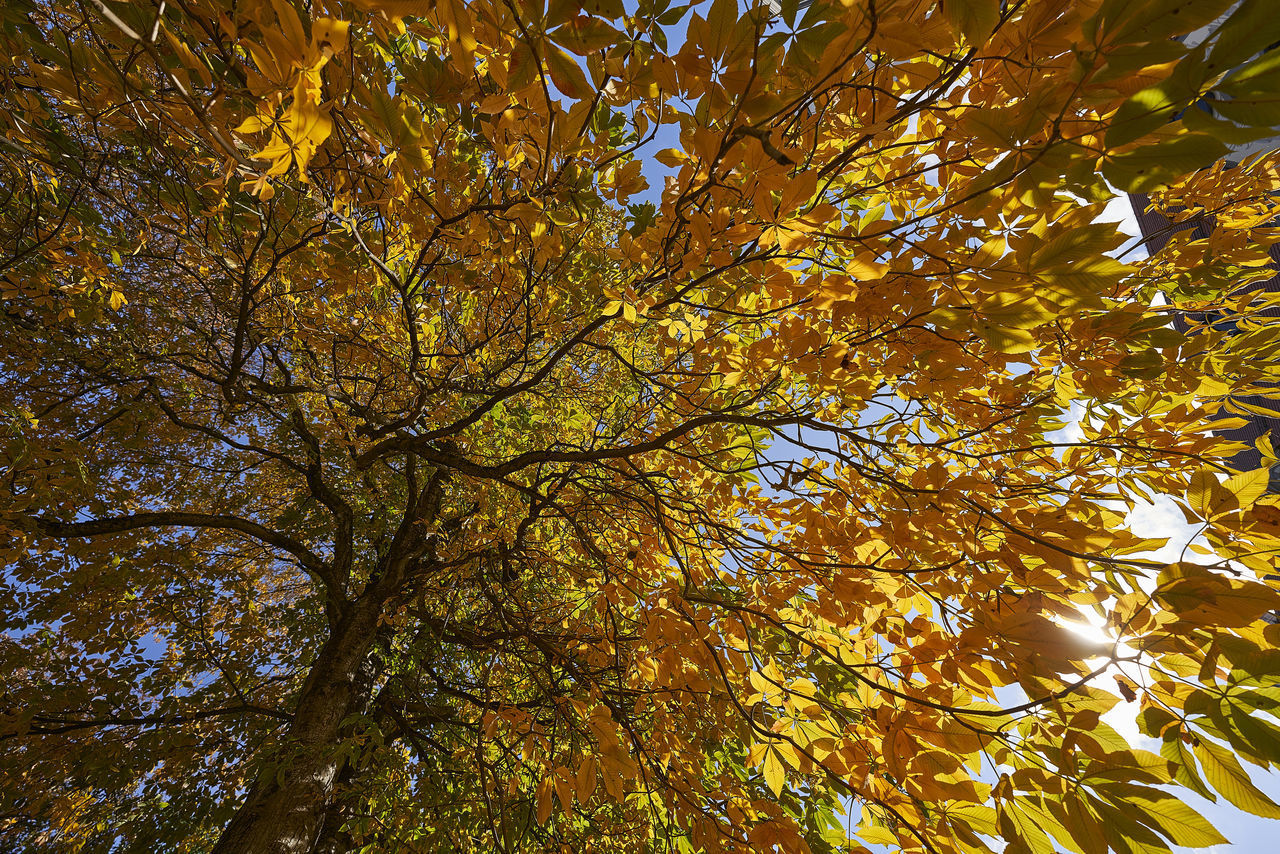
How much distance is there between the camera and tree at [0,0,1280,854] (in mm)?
942

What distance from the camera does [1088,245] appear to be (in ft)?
2.89

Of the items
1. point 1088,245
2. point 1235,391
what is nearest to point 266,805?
point 1088,245

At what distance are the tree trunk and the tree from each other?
0.04m

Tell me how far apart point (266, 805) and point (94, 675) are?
250 cm

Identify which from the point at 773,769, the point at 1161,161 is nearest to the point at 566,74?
the point at 1161,161

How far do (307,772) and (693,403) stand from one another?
3489 millimetres

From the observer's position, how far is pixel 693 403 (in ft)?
8.02

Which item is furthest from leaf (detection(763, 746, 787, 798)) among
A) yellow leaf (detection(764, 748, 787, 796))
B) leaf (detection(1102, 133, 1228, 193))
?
leaf (detection(1102, 133, 1228, 193))

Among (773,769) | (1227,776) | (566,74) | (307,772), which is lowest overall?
(1227,776)

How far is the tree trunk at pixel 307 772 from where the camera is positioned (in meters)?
2.82

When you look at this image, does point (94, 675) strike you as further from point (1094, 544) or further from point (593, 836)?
point (1094, 544)

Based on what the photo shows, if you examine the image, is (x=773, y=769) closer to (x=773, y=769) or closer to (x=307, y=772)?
(x=773, y=769)

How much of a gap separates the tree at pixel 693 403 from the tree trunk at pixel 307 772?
39mm

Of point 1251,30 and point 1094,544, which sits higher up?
point 1251,30
